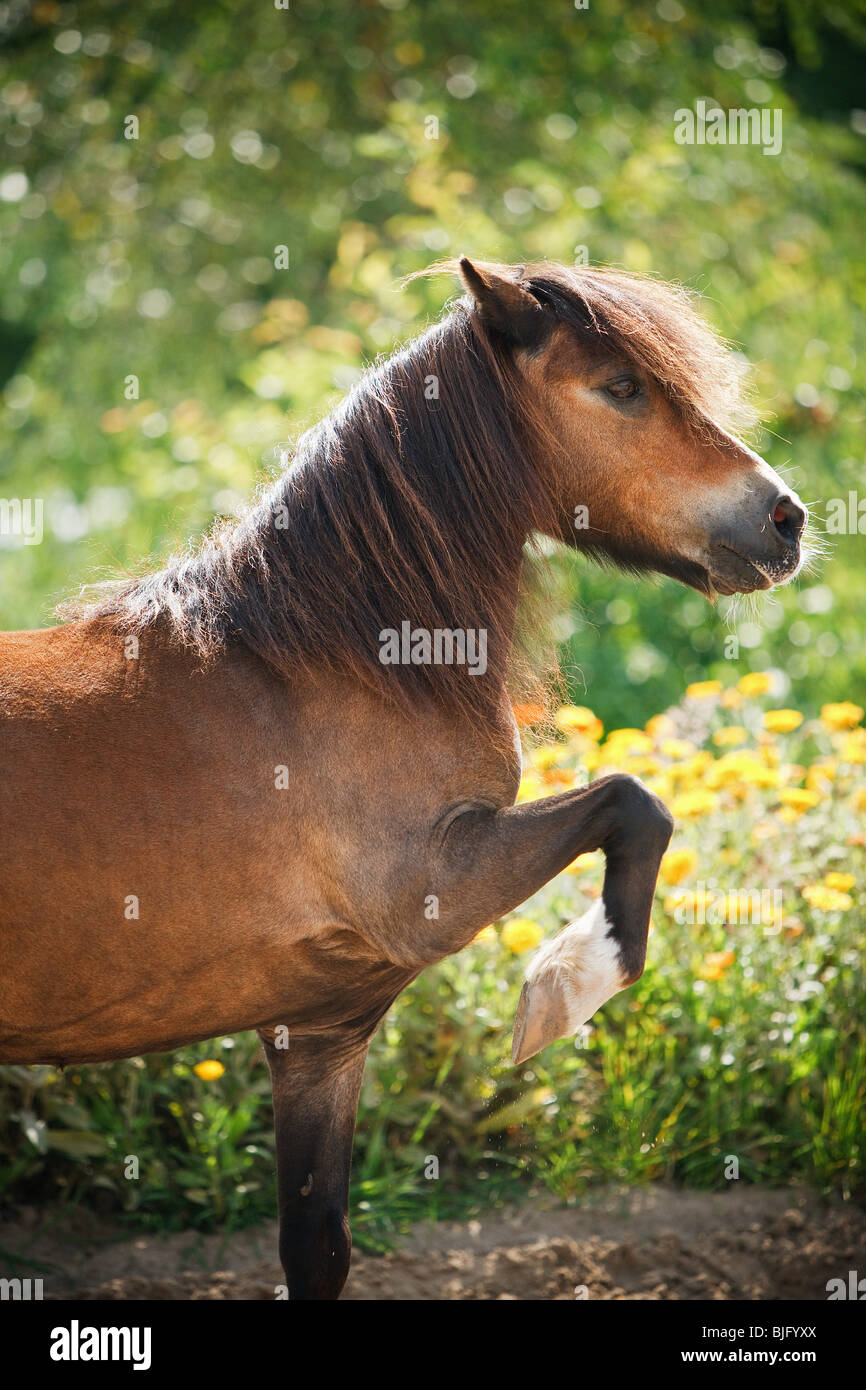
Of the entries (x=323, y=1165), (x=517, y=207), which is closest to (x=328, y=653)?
(x=323, y=1165)

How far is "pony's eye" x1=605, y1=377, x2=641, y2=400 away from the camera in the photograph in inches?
112

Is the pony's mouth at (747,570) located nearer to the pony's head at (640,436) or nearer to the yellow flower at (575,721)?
the pony's head at (640,436)

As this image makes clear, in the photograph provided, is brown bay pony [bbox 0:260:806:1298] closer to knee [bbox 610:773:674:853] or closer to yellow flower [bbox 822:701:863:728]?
knee [bbox 610:773:674:853]

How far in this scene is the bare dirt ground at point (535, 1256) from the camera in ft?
11.7

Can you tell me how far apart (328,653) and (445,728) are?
1.01ft

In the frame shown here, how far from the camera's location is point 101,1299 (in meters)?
3.47

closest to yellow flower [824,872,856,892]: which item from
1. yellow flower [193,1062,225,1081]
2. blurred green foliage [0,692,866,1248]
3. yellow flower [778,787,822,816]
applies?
blurred green foliage [0,692,866,1248]

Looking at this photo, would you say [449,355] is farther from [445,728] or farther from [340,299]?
[340,299]

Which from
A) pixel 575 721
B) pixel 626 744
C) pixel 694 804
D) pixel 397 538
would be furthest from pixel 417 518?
pixel 626 744

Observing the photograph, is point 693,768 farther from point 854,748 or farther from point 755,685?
point 854,748

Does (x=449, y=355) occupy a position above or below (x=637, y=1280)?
above

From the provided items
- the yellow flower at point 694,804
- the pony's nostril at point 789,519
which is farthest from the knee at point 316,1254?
the pony's nostril at point 789,519

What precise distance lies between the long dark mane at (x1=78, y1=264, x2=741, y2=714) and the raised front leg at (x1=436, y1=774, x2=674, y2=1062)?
12.1 inches

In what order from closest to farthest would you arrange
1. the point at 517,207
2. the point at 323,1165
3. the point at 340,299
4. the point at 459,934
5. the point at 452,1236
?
the point at 459,934 < the point at 323,1165 < the point at 452,1236 < the point at 517,207 < the point at 340,299
